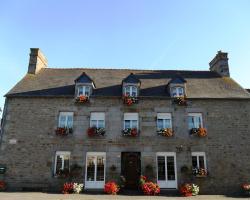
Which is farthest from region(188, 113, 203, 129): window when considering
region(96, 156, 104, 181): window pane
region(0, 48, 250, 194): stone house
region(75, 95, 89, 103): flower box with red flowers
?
Result: region(75, 95, 89, 103): flower box with red flowers

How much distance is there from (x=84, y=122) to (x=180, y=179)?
23.1 ft

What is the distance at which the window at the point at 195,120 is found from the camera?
18.8m

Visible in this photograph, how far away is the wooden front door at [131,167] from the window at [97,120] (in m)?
2.42

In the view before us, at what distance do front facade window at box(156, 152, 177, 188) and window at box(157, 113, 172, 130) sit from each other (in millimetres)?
1776

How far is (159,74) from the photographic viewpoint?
22.5 m

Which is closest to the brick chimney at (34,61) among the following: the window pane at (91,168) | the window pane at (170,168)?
the window pane at (91,168)

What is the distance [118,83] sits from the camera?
20.6m

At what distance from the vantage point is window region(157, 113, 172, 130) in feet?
61.2

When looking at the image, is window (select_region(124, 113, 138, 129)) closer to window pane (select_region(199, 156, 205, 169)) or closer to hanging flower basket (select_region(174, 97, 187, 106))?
hanging flower basket (select_region(174, 97, 187, 106))

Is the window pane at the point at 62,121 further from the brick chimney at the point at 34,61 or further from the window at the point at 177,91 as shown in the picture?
the window at the point at 177,91

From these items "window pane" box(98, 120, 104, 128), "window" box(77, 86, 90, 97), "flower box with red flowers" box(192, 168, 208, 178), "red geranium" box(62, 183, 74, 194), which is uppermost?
"window" box(77, 86, 90, 97)

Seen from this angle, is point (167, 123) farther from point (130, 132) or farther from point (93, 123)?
point (93, 123)

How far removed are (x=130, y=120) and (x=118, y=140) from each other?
1.59 m

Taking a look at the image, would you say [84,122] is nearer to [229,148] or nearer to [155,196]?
[155,196]
